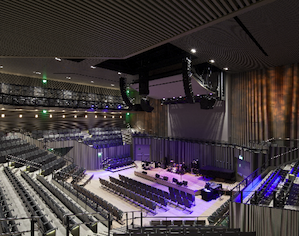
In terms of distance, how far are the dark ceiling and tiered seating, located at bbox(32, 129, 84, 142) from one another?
9.68 meters

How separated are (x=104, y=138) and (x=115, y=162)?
8.74 feet

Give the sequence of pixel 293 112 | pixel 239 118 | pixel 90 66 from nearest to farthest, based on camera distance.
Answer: pixel 293 112, pixel 90 66, pixel 239 118

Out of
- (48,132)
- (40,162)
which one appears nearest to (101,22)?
(40,162)

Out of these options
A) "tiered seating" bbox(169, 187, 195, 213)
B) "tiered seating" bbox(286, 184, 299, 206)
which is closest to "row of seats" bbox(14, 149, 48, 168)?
"tiered seating" bbox(169, 187, 195, 213)

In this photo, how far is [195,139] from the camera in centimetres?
1449

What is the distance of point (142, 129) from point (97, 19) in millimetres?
16996

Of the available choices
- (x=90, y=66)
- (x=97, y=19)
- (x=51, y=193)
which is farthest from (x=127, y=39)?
(x=90, y=66)

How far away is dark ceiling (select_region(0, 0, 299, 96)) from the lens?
2.88m

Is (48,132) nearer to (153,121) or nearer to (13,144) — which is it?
(13,144)

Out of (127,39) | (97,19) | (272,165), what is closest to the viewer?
(97,19)

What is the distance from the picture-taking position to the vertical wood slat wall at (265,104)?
10.3 metres

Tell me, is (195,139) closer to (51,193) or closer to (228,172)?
(228,172)

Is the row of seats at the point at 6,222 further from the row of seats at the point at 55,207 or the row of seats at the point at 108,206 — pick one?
the row of seats at the point at 108,206

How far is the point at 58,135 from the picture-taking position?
14.7 m
